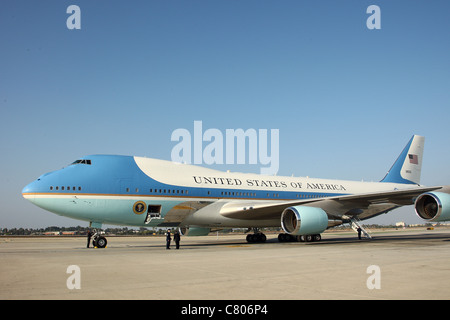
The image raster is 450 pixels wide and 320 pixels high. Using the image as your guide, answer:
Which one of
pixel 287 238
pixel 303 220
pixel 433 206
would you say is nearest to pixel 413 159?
pixel 433 206

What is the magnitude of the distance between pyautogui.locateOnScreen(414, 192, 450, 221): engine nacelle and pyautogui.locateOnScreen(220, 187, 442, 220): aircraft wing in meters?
0.45

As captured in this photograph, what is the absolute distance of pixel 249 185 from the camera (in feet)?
76.0

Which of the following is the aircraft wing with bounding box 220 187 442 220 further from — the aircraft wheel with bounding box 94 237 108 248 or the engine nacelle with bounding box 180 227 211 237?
the aircraft wheel with bounding box 94 237 108 248

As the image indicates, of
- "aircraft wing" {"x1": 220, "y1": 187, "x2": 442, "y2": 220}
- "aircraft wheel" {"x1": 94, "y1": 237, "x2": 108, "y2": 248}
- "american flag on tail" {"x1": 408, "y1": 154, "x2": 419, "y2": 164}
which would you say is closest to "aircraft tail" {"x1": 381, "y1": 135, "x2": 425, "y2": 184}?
"american flag on tail" {"x1": 408, "y1": 154, "x2": 419, "y2": 164}

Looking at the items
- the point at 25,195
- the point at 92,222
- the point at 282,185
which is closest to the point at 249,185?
the point at 282,185

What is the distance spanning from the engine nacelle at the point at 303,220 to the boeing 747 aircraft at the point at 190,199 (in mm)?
50

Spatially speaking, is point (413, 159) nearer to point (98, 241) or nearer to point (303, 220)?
point (303, 220)

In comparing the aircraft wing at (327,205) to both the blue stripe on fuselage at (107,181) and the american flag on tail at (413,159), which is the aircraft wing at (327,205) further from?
the american flag on tail at (413,159)

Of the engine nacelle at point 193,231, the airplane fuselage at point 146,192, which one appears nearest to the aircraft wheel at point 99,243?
the airplane fuselage at point 146,192

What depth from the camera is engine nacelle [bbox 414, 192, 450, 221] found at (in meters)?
18.4

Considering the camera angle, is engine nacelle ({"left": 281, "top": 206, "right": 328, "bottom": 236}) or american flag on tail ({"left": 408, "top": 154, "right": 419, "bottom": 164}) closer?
engine nacelle ({"left": 281, "top": 206, "right": 328, "bottom": 236})

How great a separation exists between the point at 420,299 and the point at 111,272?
6.89m

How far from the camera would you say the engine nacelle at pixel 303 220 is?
62.1 feet
